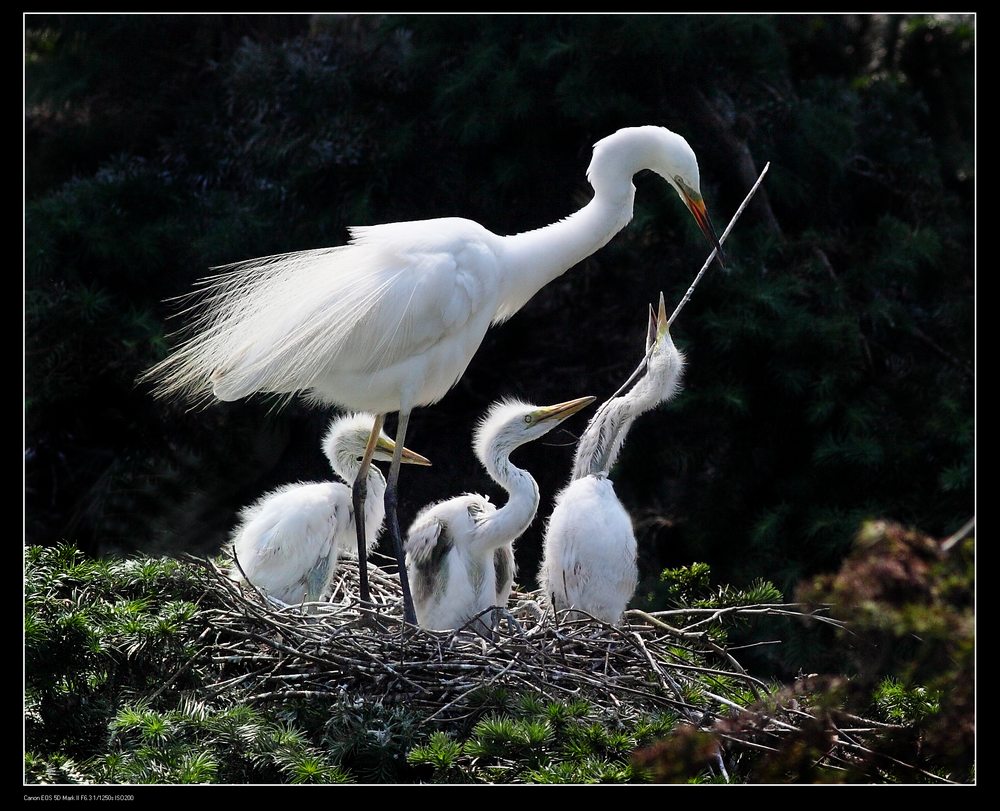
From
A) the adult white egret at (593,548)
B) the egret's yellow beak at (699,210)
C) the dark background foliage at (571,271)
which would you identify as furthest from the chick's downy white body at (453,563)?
the dark background foliage at (571,271)

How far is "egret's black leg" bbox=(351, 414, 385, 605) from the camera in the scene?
12.0ft

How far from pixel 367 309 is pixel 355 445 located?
0.77 m

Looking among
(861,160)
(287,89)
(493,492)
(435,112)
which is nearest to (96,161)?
(287,89)

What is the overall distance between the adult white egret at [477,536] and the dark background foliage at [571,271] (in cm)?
127

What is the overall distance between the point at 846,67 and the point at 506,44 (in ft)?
6.37

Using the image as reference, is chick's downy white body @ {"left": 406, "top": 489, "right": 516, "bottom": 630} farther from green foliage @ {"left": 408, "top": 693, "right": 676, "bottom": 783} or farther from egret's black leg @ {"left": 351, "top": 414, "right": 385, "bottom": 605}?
green foliage @ {"left": 408, "top": 693, "right": 676, "bottom": 783}

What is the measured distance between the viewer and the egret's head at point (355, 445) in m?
3.97

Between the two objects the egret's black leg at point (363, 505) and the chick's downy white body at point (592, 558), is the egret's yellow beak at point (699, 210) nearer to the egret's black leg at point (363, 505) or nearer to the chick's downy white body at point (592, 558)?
the chick's downy white body at point (592, 558)

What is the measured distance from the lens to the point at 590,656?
3.21 m

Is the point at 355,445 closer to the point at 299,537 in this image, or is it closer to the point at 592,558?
the point at 299,537

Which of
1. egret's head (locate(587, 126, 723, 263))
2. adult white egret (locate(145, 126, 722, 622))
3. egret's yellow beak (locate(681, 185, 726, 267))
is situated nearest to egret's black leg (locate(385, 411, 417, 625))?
adult white egret (locate(145, 126, 722, 622))

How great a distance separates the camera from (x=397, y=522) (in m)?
3.66

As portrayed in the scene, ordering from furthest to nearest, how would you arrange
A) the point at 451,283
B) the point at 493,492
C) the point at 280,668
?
the point at 493,492, the point at 451,283, the point at 280,668

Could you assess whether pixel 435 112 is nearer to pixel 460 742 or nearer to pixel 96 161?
pixel 96 161
